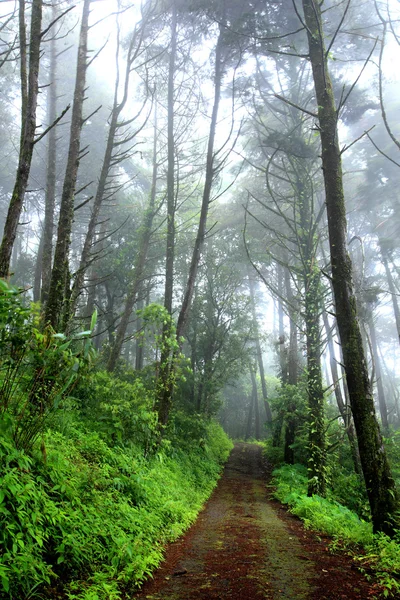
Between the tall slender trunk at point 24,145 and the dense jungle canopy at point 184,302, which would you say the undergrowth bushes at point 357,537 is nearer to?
the dense jungle canopy at point 184,302

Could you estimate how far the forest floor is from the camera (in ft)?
10.6

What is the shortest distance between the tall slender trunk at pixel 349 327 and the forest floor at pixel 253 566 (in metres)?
0.86

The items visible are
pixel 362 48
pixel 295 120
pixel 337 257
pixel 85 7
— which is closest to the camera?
pixel 337 257

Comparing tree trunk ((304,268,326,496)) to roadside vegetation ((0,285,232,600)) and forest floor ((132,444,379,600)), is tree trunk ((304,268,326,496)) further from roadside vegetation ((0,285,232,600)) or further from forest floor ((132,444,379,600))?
roadside vegetation ((0,285,232,600))

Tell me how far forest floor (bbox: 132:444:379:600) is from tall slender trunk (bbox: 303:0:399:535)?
0.86 meters

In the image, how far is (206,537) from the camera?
5254 millimetres

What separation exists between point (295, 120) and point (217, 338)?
1021 centimetres

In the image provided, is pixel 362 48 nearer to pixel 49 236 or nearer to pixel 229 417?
pixel 49 236

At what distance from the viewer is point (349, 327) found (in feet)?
16.4

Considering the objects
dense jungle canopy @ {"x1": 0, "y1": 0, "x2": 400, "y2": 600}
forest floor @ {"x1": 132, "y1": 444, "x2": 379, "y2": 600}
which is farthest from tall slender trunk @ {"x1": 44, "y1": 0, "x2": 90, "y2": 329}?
forest floor @ {"x1": 132, "y1": 444, "x2": 379, "y2": 600}

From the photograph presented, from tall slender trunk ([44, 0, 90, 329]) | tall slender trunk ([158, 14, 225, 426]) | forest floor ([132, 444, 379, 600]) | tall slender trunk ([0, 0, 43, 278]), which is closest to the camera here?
forest floor ([132, 444, 379, 600])

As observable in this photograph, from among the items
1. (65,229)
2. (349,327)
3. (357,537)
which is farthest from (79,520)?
(65,229)

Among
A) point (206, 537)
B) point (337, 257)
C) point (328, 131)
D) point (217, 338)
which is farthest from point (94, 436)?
point (217, 338)

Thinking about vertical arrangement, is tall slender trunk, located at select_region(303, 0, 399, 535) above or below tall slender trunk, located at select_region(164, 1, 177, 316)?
below
